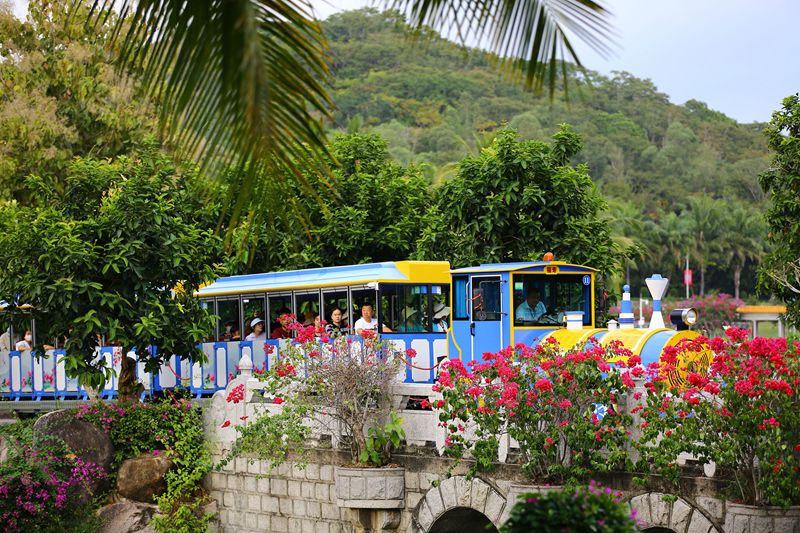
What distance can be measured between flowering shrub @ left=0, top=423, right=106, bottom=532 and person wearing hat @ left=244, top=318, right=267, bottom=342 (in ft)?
14.9

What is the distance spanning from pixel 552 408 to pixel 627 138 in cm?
7638

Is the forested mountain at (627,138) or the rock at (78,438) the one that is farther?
the forested mountain at (627,138)

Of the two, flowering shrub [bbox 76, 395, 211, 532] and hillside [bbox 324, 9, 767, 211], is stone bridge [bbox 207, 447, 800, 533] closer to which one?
flowering shrub [bbox 76, 395, 211, 532]

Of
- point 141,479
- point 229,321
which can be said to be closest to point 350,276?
point 229,321

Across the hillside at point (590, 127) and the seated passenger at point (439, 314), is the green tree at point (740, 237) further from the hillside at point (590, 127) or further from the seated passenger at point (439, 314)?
the seated passenger at point (439, 314)

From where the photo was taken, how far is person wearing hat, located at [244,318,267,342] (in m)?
21.3

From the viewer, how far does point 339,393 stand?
49.6ft

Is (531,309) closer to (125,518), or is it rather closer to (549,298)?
(549,298)

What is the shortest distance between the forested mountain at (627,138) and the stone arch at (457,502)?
44676mm

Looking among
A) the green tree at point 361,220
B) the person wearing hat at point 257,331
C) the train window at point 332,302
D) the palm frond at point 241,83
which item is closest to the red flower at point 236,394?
the train window at point 332,302

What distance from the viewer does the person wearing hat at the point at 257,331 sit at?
69.9 ft

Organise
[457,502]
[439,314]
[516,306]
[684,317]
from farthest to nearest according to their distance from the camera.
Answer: [439,314] → [516,306] → [684,317] → [457,502]

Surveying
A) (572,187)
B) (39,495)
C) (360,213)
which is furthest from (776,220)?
(39,495)

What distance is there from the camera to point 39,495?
16.5 metres
